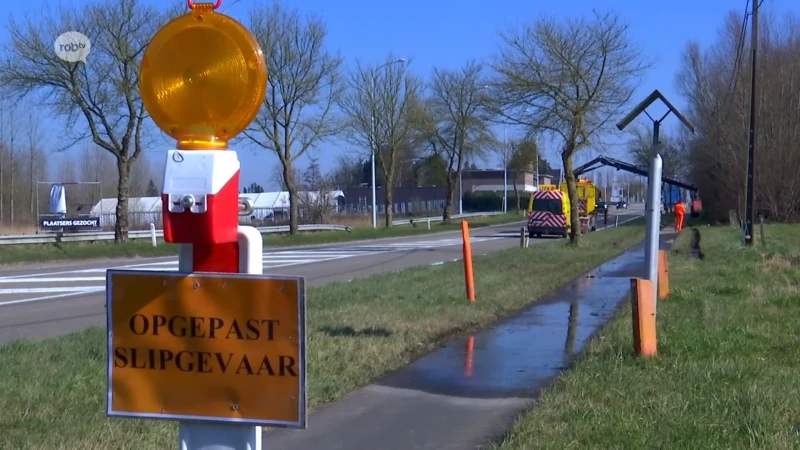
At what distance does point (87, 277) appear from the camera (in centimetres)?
2009

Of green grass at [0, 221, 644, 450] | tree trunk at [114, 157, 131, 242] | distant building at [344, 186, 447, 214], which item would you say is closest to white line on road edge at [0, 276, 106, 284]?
green grass at [0, 221, 644, 450]

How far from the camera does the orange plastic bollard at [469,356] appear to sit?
9.00 metres

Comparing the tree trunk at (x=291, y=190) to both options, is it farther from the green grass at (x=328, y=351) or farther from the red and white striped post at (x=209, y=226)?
the red and white striped post at (x=209, y=226)

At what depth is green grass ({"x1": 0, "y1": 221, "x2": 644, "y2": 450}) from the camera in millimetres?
6148

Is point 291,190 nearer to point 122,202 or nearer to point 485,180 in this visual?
point 122,202

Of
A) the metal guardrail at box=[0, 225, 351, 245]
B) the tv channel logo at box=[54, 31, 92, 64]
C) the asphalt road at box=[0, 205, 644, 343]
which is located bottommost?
the asphalt road at box=[0, 205, 644, 343]

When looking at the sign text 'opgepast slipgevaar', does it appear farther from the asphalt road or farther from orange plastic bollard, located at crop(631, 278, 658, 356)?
the asphalt road

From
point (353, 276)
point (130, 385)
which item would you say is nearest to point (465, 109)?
point (353, 276)

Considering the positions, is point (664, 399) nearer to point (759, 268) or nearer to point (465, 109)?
point (759, 268)

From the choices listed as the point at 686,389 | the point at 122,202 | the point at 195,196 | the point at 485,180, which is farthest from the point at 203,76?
the point at 485,180

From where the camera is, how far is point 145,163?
72062 mm

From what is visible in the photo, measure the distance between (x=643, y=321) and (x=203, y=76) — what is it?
6553 millimetres

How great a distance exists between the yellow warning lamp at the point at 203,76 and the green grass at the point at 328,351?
3475 mm

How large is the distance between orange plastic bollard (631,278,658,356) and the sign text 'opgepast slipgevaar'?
20.6 feet
